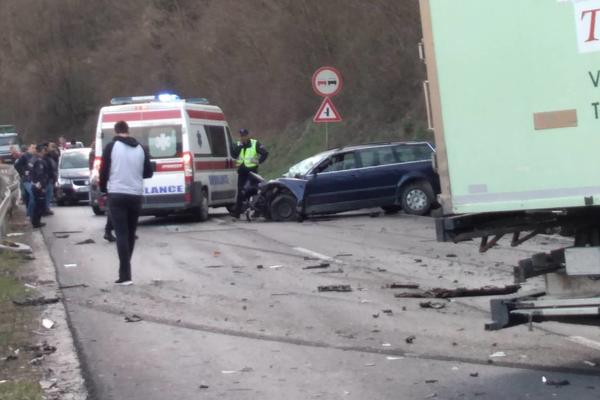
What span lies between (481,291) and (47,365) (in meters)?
4.62

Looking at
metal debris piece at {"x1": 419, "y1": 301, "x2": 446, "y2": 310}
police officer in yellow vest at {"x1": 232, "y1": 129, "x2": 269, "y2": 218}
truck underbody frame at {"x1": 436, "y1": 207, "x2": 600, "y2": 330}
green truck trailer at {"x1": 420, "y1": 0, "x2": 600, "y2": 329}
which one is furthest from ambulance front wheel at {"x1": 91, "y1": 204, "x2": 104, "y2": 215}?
green truck trailer at {"x1": 420, "y1": 0, "x2": 600, "y2": 329}

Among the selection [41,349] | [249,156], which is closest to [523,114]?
[41,349]

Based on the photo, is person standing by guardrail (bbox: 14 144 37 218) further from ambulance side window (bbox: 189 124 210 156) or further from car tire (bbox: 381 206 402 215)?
car tire (bbox: 381 206 402 215)

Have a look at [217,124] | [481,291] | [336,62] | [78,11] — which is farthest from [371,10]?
[78,11]

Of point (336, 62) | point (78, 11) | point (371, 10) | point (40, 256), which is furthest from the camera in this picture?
point (78, 11)

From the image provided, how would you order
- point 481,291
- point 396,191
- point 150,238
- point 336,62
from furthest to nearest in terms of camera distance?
point 336,62 → point 396,191 → point 150,238 → point 481,291

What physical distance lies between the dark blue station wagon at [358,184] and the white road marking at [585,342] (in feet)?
45.2

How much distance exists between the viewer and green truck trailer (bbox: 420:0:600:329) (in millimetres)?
6656

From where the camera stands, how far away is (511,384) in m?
7.38

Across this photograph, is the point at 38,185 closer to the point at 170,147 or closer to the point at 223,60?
the point at 170,147

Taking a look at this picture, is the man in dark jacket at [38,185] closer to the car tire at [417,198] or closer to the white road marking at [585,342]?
the car tire at [417,198]

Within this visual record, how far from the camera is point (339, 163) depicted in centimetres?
2306

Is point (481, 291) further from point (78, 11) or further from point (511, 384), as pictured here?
point (78, 11)

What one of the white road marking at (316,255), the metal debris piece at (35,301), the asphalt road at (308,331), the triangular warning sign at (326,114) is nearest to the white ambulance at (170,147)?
the triangular warning sign at (326,114)
